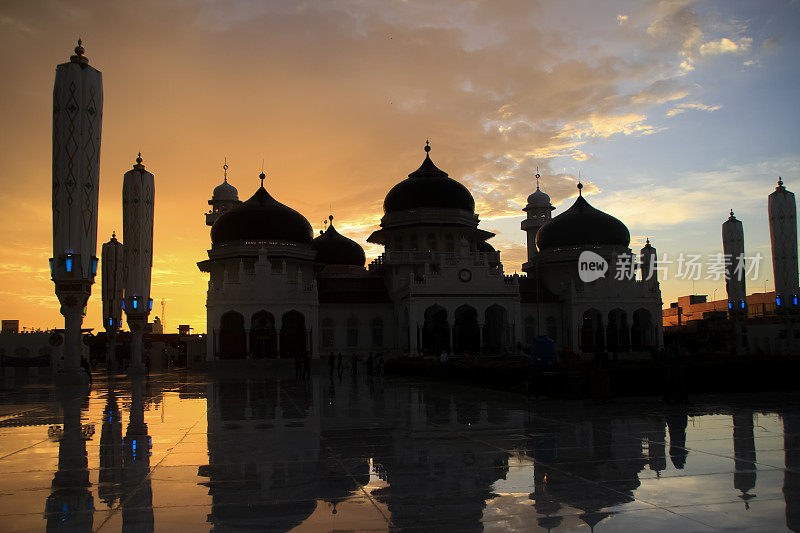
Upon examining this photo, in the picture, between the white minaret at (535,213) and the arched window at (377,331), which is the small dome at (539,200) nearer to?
the white minaret at (535,213)

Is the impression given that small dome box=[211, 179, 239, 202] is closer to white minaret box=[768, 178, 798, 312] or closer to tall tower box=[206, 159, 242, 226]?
tall tower box=[206, 159, 242, 226]

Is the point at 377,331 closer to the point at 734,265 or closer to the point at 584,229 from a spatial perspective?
the point at 584,229

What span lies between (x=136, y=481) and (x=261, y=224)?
48.9 meters

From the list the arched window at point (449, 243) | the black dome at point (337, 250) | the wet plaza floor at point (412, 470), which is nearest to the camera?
the wet plaza floor at point (412, 470)

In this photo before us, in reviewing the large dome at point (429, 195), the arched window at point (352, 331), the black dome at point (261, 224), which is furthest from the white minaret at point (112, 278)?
the large dome at point (429, 195)

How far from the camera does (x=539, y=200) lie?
8112 cm

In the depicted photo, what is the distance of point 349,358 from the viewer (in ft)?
174

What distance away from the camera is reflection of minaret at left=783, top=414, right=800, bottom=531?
595 cm

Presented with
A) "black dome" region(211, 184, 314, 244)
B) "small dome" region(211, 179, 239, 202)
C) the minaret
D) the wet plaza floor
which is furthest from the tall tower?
the wet plaza floor

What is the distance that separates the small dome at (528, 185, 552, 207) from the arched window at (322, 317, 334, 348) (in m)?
35.3

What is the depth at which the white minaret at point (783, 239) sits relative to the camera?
185 ft

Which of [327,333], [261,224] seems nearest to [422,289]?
[327,333]

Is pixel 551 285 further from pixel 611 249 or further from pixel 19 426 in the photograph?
pixel 19 426

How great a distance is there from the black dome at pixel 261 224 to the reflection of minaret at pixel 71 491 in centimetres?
4372
